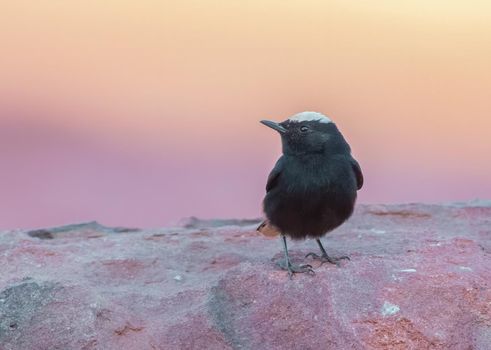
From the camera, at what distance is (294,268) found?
392 centimetres

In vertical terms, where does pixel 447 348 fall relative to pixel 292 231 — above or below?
below

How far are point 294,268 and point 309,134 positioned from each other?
97cm

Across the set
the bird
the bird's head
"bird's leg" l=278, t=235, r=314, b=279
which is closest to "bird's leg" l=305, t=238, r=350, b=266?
the bird

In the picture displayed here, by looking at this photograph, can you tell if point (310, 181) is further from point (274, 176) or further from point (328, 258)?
point (328, 258)

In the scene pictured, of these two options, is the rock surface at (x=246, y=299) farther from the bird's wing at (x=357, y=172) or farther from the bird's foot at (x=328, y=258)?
the bird's wing at (x=357, y=172)

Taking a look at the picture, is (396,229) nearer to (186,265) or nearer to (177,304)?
(186,265)

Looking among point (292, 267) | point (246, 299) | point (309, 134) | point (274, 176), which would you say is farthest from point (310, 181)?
point (246, 299)

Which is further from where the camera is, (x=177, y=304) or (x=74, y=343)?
(x=177, y=304)

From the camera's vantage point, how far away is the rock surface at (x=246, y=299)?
11.3 feet

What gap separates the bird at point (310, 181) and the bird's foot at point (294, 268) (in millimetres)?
99

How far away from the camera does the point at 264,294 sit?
371 centimetres

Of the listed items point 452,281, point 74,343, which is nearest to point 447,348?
point 452,281

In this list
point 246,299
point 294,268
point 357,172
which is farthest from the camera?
point 357,172

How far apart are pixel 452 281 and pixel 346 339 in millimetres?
669
